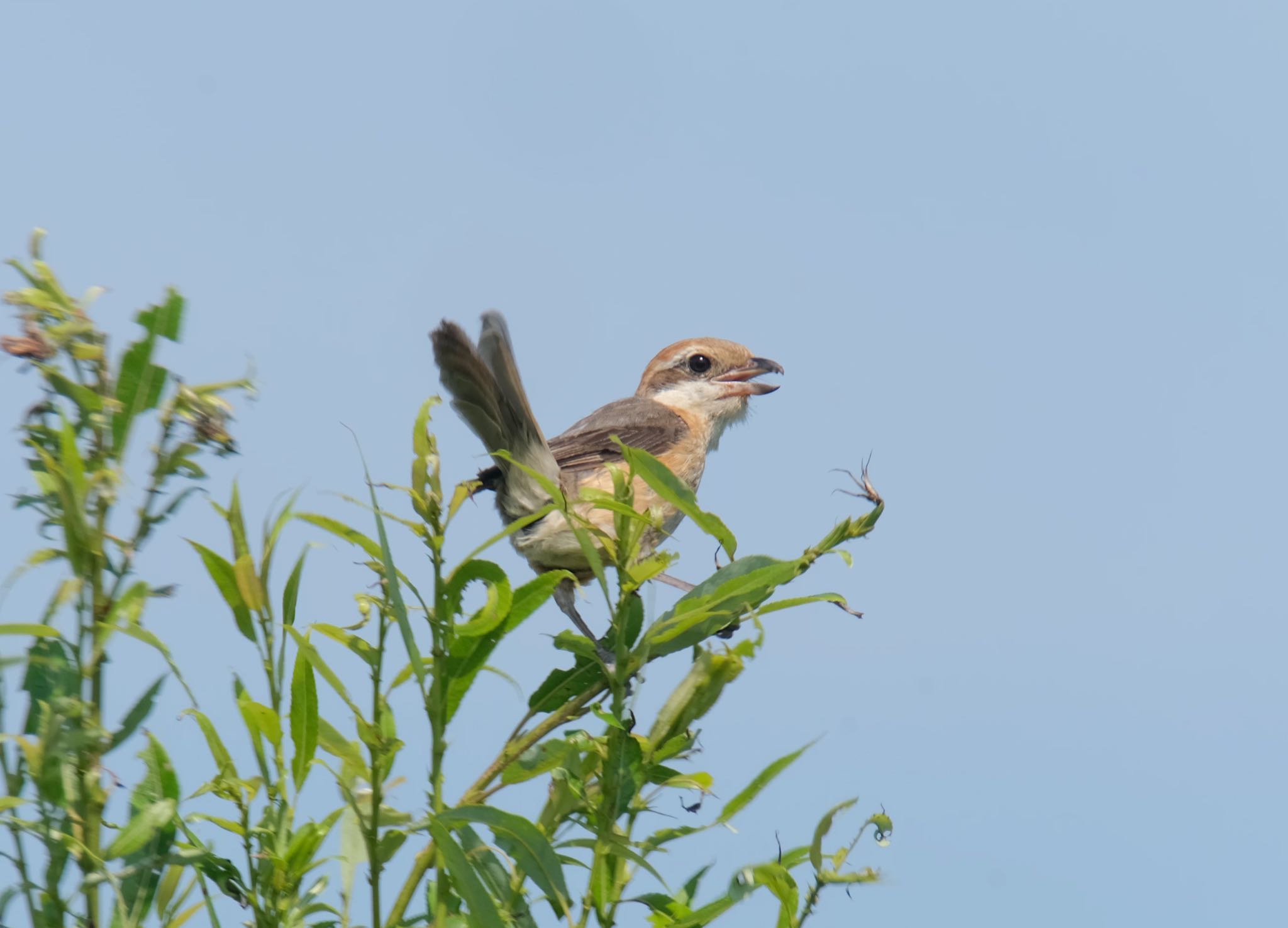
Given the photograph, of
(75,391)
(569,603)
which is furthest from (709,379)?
(75,391)

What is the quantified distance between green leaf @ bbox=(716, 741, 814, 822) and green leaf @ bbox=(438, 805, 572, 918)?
287 millimetres

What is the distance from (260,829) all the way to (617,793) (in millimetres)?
422

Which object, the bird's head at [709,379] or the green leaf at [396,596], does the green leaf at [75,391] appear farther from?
the bird's head at [709,379]

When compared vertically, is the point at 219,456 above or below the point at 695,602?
above

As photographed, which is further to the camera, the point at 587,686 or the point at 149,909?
the point at 587,686

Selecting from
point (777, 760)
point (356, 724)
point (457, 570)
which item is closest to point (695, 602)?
point (777, 760)

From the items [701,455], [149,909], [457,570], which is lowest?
[149,909]

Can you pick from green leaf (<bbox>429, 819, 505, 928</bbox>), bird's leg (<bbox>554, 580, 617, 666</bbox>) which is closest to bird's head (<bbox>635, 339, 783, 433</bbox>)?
bird's leg (<bbox>554, 580, 617, 666</bbox>)

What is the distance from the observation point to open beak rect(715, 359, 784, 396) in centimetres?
709

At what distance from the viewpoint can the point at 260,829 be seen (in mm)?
1520

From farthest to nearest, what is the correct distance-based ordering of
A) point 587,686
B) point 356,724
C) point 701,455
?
point 701,455
point 587,686
point 356,724

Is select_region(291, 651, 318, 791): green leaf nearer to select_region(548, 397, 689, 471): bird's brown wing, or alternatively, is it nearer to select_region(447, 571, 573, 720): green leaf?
select_region(447, 571, 573, 720): green leaf

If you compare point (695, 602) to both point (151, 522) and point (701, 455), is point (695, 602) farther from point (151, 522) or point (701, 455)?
point (701, 455)

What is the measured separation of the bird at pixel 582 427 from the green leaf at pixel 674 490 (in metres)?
0.05
